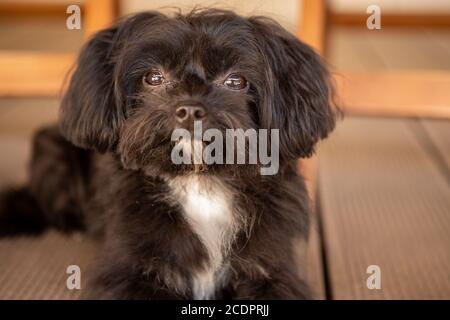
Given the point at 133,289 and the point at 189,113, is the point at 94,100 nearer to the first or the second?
the point at 189,113

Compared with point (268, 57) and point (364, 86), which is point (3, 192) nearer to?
point (268, 57)

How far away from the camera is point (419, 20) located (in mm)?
2361

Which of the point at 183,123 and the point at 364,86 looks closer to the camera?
the point at 183,123

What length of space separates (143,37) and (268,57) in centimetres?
28

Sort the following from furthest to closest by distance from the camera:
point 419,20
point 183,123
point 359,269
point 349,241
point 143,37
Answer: point 419,20
point 349,241
point 359,269
point 143,37
point 183,123

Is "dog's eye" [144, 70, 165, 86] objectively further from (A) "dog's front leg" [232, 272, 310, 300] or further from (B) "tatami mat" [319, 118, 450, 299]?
(B) "tatami mat" [319, 118, 450, 299]

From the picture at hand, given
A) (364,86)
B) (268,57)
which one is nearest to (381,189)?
(364,86)

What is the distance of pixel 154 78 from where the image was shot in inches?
51.8

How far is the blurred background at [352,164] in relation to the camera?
166 centimetres

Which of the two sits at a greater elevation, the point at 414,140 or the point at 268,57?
the point at 414,140

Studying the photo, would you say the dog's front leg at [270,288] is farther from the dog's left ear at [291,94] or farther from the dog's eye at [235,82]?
the dog's eye at [235,82]

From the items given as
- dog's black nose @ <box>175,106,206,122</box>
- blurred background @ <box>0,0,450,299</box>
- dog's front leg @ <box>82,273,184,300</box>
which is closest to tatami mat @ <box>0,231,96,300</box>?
blurred background @ <box>0,0,450,299</box>

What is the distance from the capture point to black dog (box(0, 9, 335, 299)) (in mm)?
1271

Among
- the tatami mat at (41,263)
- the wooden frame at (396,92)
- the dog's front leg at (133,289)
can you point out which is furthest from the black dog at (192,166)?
the wooden frame at (396,92)
